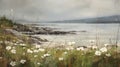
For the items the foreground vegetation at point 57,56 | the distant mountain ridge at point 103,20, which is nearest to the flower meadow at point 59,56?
the foreground vegetation at point 57,56

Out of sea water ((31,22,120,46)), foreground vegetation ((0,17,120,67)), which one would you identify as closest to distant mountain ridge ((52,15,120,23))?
sea water ((31,22,120,46))

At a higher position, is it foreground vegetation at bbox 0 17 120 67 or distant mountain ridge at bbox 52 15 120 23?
distant mountain ridge at bbox 52 15 120 23

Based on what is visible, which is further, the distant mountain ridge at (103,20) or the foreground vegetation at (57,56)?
the distant mountain ridge at (103,20)

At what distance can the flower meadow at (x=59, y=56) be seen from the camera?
348 centimetres

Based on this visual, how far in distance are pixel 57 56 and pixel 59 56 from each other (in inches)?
0.8

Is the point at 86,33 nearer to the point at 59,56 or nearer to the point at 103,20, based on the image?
the point at 103,20

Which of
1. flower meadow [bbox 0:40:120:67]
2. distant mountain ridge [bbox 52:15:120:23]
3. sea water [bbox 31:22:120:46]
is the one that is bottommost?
flower meadow [bbox 0:40:120:67]

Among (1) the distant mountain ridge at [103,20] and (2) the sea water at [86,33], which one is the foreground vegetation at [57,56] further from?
(1) the distant mountain ridge at [103,20]

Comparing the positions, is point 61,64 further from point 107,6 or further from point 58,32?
point 107,6

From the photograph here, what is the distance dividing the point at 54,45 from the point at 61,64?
11.9 inches

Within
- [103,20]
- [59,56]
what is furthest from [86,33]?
[59,56]

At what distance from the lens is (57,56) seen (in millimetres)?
3602

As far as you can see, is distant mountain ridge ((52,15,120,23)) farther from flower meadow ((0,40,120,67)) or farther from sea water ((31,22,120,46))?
flower meadow ((0,40,120,67))

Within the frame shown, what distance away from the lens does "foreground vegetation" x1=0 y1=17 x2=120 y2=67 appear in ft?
11.4
